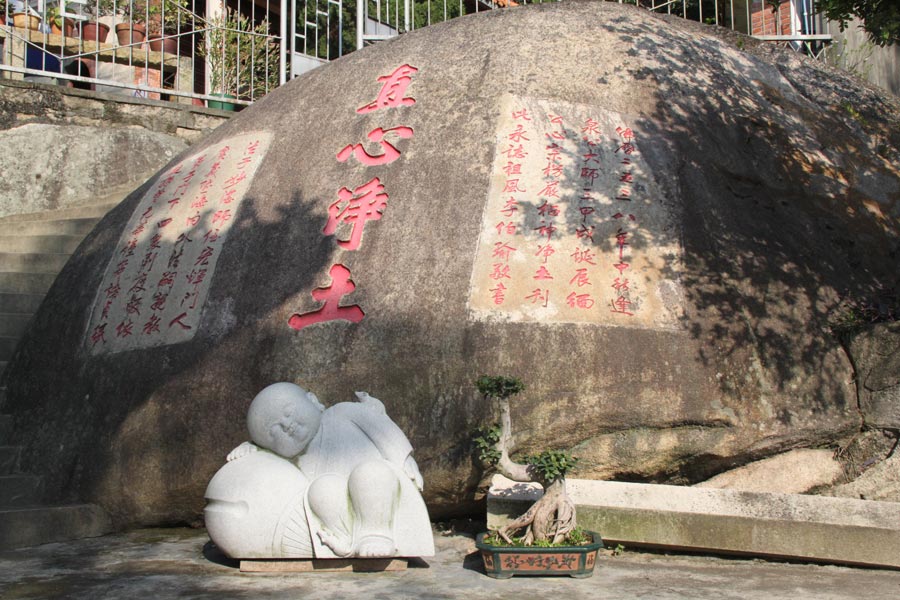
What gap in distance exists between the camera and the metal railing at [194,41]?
35.5ft

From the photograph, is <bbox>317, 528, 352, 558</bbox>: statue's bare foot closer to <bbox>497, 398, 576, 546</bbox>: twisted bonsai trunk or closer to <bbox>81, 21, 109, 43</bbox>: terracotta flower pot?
<bbox>497, 398, 576, 546</bbox>: twisted bonsai trunk

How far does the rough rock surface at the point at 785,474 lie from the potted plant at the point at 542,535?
1125 millimetres

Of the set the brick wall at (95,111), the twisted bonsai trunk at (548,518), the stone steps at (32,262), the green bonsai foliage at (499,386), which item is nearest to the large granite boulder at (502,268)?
the green bonsai foliage at (499,386)

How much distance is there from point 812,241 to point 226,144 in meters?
4.56

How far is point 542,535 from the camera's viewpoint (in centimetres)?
465

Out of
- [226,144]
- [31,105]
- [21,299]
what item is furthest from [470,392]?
[31,105]

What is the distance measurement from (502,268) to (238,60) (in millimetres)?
7220

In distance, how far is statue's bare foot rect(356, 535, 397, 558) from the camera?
4.60 meters

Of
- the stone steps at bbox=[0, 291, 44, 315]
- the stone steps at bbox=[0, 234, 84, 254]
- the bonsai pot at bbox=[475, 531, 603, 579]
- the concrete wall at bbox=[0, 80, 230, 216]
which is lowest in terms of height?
the bonsai pot at bbox=[475, 531, 603, 579]

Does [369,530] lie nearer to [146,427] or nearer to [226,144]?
[146,427]

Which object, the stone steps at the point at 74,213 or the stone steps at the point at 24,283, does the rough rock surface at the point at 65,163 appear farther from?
the stone steps at the point at 24,283

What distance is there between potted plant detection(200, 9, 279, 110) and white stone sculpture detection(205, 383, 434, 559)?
774 cm

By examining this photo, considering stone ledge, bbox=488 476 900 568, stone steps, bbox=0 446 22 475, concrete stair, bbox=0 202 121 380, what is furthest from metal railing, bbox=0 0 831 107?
stone ledge, bbox=488 476 900 568

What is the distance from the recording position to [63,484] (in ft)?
20.4
